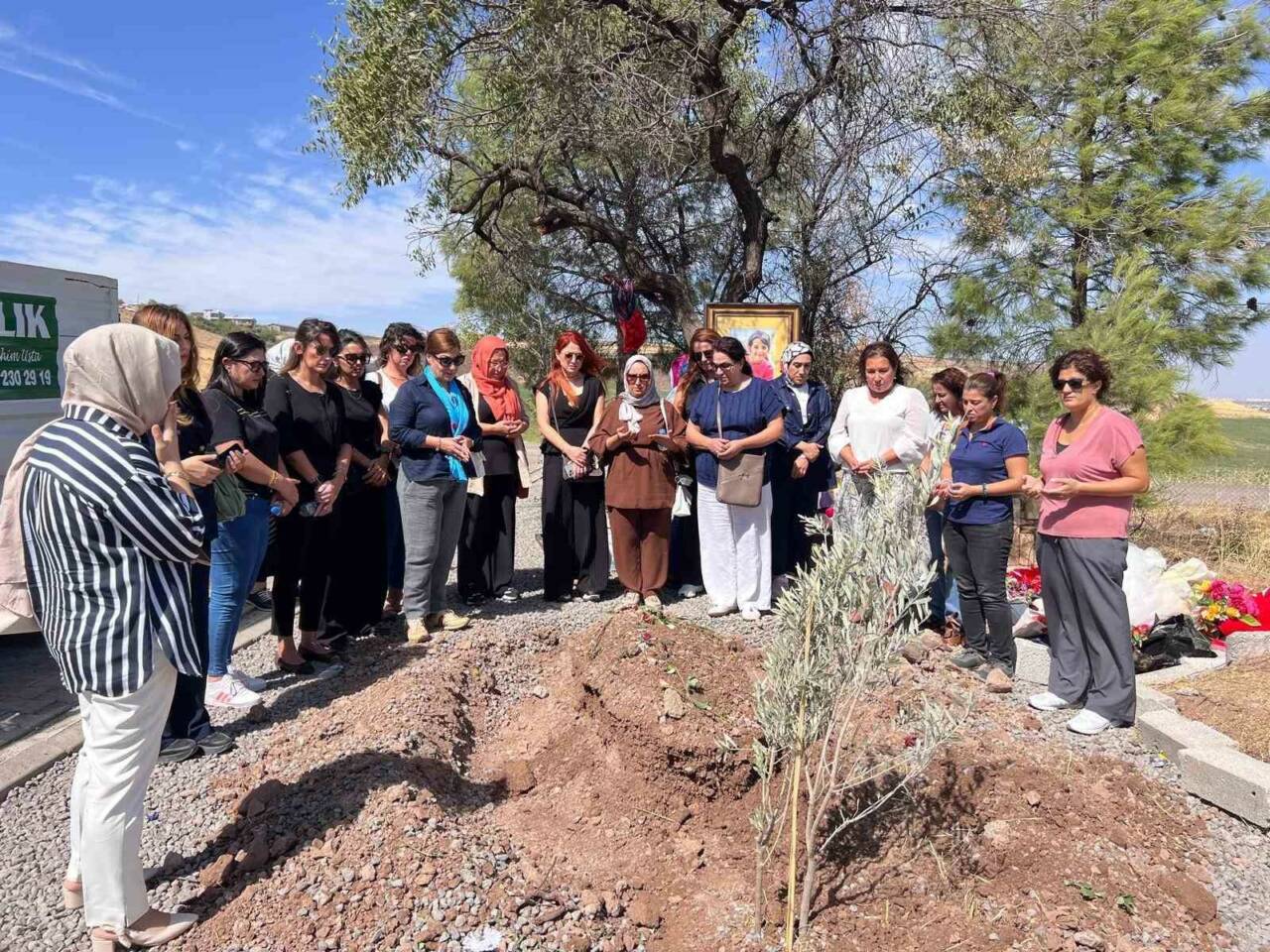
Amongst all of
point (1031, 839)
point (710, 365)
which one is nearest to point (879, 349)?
point (710, 365)

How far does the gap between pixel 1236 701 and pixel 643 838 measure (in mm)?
3152

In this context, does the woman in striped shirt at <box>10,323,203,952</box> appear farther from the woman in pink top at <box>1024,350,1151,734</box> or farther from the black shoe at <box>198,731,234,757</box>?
the woman in pink top at <box>1024,350,1151,734</box>

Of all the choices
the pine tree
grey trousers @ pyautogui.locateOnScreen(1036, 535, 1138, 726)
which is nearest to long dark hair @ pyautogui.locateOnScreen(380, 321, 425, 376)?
grey trousers @ pyautogui.locateOnScreen(1036, 535, 1138, 726)

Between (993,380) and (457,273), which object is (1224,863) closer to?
(993,380)

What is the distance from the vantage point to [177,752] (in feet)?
11.9

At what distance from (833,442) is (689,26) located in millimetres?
5717

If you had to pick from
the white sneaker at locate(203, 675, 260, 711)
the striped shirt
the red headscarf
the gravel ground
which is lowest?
the gravel ground

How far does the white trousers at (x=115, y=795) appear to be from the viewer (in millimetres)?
2402

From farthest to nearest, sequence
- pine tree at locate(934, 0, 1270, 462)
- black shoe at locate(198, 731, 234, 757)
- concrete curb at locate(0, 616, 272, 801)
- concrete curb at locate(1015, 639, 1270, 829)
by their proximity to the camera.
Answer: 1. pine tree at locate(934, 0, 1270, 462)
2. black shoe at locate(198, 731, 234, 757)
3. concrete curb at locate(0, 616, 272, 801)
4. concrete curb at locate(1015, 639, 1270, 829)

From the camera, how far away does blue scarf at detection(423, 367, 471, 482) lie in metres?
4.99

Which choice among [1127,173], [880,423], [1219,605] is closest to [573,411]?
[880,423]

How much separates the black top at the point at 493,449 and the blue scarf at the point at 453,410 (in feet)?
1.36

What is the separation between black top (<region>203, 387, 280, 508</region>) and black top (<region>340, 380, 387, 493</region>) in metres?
0.64

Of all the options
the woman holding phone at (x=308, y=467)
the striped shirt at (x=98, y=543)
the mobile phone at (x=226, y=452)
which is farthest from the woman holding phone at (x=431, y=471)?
the striped shirt at (x=98, y=543)
